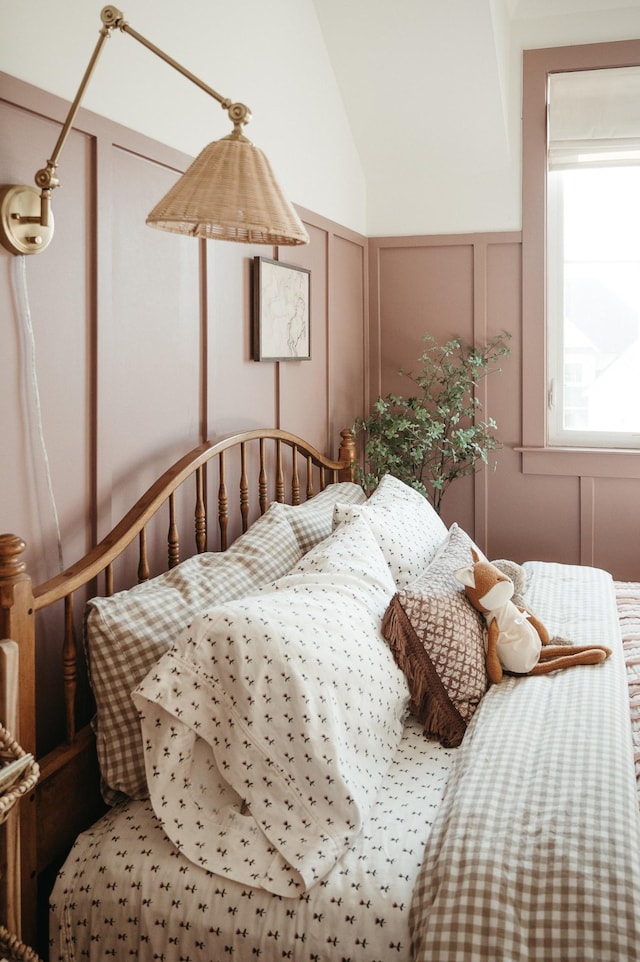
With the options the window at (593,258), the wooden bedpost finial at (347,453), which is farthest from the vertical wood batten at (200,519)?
the window at (593,258)

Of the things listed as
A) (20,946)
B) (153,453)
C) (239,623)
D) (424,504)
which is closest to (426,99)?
(424,504)

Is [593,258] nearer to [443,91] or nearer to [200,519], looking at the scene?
[443,91]

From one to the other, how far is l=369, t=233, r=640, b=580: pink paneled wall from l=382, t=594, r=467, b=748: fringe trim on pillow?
1976 mm

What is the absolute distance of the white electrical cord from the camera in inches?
60.5

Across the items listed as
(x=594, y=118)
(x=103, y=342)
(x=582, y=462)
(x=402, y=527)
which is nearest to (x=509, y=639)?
(x=402, y=527)

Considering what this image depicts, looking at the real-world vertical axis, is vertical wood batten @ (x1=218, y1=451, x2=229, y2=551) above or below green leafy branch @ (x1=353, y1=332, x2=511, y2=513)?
below

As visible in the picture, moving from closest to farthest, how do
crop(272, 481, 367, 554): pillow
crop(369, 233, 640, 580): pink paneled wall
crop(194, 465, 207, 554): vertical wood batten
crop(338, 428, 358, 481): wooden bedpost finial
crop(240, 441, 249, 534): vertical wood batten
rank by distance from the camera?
crop(194, 465, 207, 554): vertical wood batten, crop(272, 481, 367, 554): pillow, crop(240, 441, 249, 534): vertical wood batten, crop(338, 428, 358, 481): wooden bedpost finial, crop(369, 233, 640, 580): pink paneled wall

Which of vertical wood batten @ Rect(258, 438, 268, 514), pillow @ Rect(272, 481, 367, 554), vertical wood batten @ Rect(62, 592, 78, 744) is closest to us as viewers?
vertical wood batten @ Rect(62, 592, 78, 744)

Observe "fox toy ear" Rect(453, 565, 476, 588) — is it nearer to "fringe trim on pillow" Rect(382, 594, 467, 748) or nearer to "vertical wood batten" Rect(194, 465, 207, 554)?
"fringe trim on pillow" Rect(382, 594, 467, 748)

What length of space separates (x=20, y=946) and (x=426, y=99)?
314 centimetres

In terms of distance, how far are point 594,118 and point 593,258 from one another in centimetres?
57

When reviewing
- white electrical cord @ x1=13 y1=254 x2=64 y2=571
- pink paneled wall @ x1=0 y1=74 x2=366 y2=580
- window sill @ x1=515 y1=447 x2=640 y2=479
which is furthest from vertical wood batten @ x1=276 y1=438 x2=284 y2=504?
window sill @ x1=515 y1=447 x2=640 y2=479

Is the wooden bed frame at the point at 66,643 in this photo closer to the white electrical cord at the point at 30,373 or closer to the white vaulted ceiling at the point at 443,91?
the white electrical cord at the point at 30,373

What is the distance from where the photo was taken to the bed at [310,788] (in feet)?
3.97
